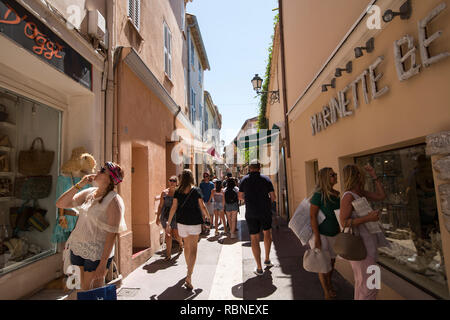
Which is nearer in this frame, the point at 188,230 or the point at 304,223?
the point at 304,223

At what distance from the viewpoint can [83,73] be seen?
3.94 m

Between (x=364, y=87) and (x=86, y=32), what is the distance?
14.0ft

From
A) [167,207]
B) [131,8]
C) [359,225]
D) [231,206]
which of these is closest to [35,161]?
[167,207]

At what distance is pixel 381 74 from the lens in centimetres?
282

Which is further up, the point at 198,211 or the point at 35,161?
the point at 35,161

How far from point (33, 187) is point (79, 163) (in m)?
0.67

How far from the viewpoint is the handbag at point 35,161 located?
3.51m

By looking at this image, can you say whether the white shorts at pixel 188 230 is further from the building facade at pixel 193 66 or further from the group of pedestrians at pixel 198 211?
the building facade at pixel 193 66

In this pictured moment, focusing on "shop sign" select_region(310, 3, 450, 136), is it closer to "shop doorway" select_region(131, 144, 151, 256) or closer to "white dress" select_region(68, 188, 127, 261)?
"white dress" select_region(68, 188, 127, 261)

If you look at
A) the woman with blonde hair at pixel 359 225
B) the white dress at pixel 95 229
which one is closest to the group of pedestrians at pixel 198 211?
the white dress at pixel 95 229

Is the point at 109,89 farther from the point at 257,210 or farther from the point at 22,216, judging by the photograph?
the point at 257,210

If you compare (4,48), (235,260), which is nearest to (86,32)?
(4,48)

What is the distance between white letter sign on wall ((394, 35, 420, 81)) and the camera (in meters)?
2.23

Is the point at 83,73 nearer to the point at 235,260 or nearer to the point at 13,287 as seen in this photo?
the point at 13,287
